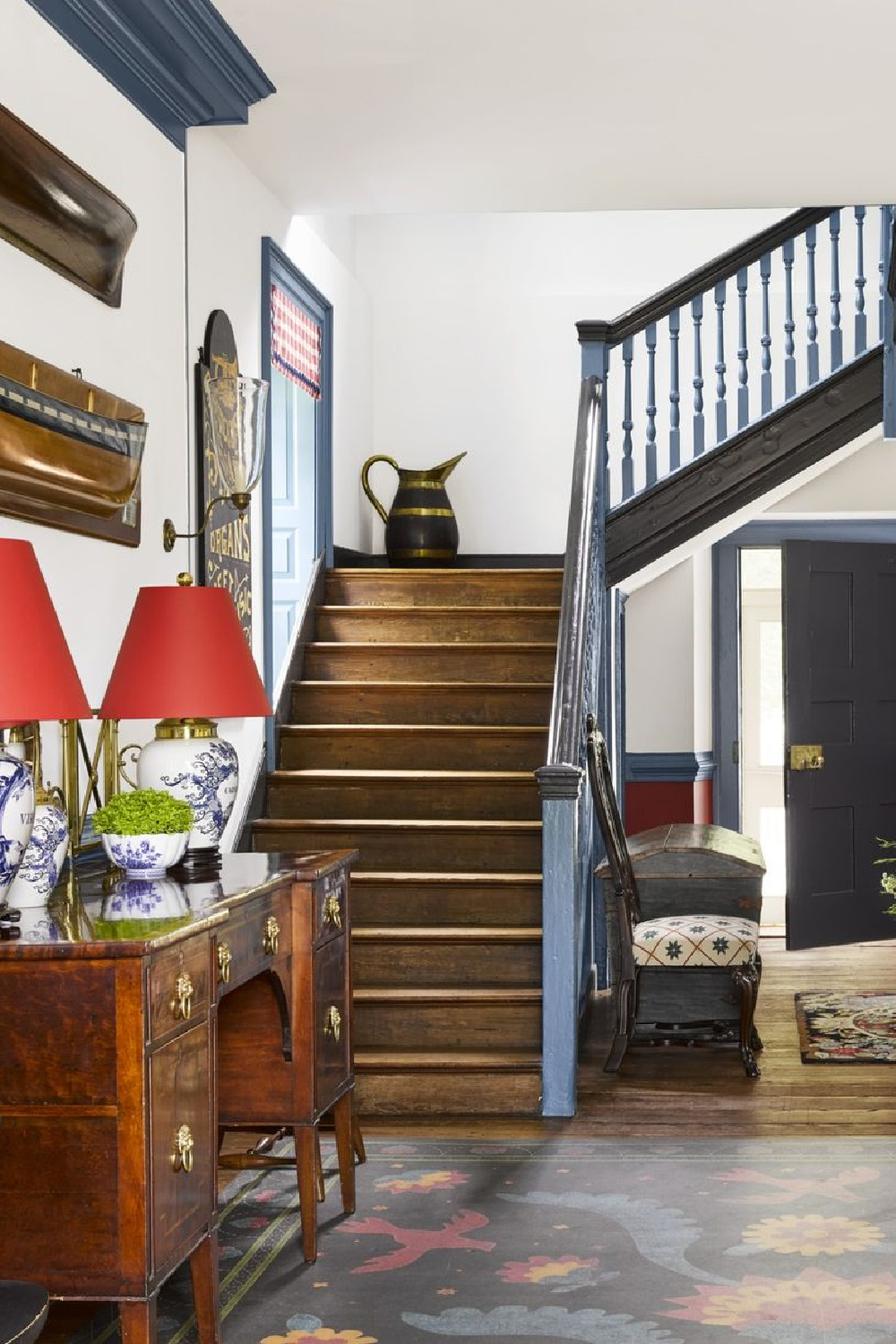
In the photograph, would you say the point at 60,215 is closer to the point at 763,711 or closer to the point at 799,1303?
the point at 799,1303

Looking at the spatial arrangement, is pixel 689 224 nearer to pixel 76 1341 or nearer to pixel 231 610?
pixel 231 610

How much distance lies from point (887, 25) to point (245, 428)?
2077 millimetres

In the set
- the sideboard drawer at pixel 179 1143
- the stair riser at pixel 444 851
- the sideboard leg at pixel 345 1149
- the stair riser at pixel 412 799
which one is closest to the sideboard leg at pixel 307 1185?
the sideboard leg at pixel 345 1149

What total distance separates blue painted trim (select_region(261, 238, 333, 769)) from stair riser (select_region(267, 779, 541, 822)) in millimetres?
198

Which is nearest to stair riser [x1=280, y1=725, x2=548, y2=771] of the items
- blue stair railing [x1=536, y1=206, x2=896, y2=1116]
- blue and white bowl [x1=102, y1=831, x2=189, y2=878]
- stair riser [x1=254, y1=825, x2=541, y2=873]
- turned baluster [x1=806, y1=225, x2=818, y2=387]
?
blue stair railing [x1=536, y1=206, x2=896, y2=1116]

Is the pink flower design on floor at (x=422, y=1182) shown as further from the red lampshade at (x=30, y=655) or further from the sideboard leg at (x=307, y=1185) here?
the red lampshade at (x=30, y=655)

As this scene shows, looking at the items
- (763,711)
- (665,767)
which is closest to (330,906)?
(665,767)

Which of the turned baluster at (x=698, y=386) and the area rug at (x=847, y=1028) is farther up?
the turned baluster at (x=698, y=386)

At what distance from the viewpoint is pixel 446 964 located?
19.1 feet

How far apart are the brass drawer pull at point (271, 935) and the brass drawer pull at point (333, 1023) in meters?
0.40

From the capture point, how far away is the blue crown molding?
4.12 m

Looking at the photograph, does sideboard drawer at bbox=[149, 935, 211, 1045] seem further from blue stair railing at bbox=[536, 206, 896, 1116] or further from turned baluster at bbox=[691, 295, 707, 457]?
turned baluster at bbox=[691, 295, 707, 457]

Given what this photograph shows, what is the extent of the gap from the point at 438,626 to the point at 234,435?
2.50 m

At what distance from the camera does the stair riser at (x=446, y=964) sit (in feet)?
19.0
